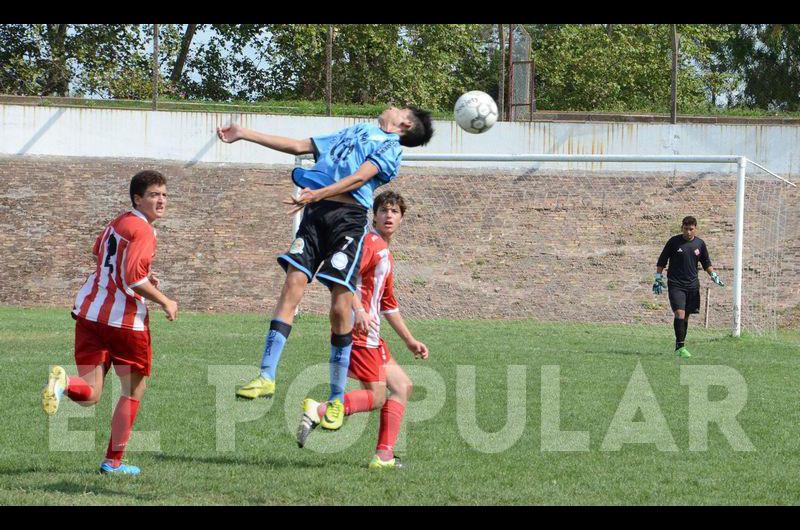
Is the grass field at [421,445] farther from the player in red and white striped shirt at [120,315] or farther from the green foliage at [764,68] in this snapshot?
the green foliage at [764,68]

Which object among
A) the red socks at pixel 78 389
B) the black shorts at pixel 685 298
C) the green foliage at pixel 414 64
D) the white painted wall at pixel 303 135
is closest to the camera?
the red socks at pixel 78 389

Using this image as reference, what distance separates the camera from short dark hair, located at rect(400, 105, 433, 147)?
7.54 meters

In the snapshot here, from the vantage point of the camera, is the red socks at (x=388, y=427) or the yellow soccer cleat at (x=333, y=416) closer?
the yellow soccer cleat at (x=333, y=416)

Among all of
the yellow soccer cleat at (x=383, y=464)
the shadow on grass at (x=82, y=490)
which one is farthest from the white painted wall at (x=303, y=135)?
the shadow on grass at (x=82, y=490)

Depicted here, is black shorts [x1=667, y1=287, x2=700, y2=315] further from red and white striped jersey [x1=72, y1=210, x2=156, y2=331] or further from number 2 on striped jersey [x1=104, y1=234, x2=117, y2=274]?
number 2 on striped jersey [x1=104, y1=234, x2=117, y2=274]

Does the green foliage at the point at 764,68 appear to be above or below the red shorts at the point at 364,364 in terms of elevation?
above

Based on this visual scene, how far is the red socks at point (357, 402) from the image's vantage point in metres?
7.11

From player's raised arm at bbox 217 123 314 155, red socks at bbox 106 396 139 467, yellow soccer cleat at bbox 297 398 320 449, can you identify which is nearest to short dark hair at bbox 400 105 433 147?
player's raised arm at bbox 217 123 314 155

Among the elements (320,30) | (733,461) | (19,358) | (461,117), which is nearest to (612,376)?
(461,117)

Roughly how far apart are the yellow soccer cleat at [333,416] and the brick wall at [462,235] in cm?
1901

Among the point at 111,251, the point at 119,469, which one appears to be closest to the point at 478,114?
the point at 111,251

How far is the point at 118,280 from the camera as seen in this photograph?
668 cm

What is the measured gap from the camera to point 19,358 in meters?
13.2

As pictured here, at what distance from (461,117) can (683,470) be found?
474cm
